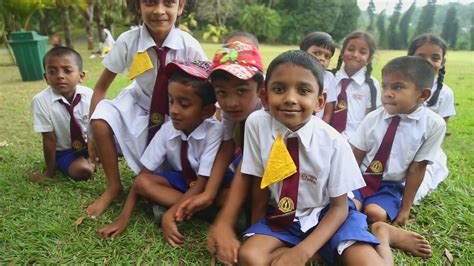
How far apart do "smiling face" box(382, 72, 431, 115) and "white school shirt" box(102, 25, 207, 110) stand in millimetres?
1182

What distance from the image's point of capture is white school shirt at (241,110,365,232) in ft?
5.95

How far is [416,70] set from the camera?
7.48ft

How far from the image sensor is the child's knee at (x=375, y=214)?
7.29 ft

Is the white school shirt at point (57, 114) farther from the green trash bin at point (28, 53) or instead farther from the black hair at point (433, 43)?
the green trash bin at point (28, 53)

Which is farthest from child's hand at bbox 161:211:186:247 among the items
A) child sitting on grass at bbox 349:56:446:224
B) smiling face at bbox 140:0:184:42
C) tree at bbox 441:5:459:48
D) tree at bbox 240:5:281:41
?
tree at bbox 441:5:459:48

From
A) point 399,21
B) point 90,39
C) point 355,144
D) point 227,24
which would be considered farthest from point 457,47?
point 355,144

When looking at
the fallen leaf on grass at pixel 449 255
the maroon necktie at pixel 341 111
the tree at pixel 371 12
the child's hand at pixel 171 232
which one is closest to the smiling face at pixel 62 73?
the child's hand at pixel 171 232

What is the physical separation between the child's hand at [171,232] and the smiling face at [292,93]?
2.67ft

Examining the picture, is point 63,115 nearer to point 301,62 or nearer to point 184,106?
point 184,106

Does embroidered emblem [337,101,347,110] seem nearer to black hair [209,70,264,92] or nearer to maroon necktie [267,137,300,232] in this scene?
black hair [209,70,264,92]

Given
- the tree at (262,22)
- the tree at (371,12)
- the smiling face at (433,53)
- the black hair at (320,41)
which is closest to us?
the smiling face at (433,53)

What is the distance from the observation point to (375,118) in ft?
8.01

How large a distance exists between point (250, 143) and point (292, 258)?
58cm

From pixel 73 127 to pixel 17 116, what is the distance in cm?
226
